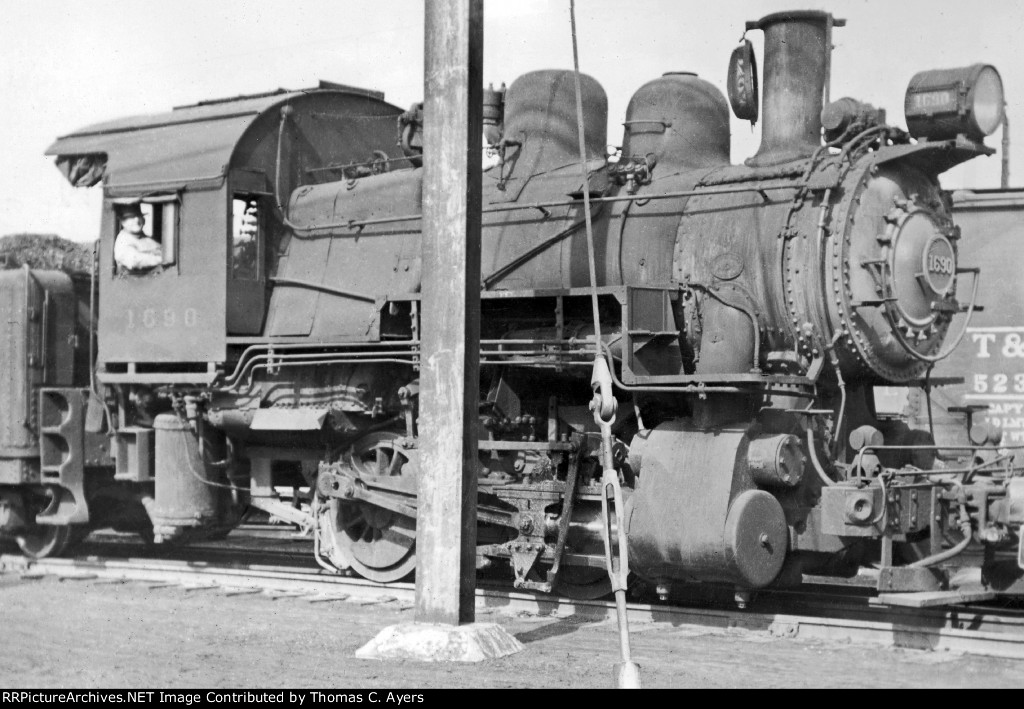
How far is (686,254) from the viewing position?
9039 millimetres

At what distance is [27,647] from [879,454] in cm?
561

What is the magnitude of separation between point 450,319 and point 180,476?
452 cm

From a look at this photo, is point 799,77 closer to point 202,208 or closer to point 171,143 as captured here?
point 202,208

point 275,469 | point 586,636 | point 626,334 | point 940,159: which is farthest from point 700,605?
point 275,469

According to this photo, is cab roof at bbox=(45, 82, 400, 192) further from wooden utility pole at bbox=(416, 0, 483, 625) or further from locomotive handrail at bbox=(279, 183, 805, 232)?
wooden utility pole at bbox=(416, 0, 483, 625)

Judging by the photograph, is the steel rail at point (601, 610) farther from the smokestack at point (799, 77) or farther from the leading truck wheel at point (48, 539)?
the smokestack at point (799, 77)

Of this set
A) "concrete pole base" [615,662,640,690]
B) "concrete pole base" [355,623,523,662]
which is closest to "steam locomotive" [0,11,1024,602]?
"concrete pole base" [355,623,523,662]

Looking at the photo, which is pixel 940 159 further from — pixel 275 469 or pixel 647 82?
pixel 275 469

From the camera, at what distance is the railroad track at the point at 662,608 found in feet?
26.1

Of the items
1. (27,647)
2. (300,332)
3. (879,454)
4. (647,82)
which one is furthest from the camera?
(300,332)

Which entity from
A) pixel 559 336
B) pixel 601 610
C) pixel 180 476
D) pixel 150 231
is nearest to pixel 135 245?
pixel 150 231

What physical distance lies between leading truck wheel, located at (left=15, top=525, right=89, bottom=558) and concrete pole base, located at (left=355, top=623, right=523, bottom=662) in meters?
6.11

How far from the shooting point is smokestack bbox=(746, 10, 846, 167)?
916cm

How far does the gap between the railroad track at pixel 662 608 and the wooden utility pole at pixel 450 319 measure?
1808 mm
